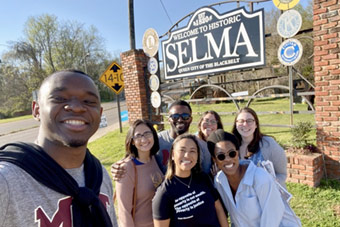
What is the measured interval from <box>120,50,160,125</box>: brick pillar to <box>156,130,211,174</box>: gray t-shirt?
12.3 feet

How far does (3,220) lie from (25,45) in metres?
37.7

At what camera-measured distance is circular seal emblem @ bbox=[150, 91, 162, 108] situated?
5666 millimetres

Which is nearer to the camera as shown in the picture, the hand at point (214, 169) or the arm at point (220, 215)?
the arm at point (220, 215)

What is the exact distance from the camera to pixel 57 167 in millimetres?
875

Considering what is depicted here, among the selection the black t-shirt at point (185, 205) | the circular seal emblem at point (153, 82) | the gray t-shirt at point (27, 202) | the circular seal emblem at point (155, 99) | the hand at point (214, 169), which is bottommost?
the black t-shirt at point (185, 205)

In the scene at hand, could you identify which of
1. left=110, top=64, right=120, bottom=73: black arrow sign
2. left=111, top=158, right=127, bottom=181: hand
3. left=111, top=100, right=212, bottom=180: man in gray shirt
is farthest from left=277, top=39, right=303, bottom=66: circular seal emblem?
left=110, top=64, right=120, bottom=73: black arrow sign

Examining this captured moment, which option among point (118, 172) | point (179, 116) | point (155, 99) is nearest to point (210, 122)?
point (179, 116)

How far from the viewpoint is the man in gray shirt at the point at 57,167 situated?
0.79 m

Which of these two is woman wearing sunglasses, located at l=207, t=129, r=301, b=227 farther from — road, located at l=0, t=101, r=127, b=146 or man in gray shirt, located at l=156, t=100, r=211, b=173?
road, located at l=0, t=101, r=127, b=146

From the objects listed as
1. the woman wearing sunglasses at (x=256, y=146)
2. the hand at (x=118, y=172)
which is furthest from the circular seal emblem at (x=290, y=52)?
the hand at (x=118, y=172)

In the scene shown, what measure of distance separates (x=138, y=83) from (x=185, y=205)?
4.77 meters

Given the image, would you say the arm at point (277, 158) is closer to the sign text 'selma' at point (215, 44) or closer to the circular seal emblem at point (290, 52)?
the circular seal emblem at point (290, 52)

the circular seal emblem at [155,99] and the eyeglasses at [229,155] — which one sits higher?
the circular seal emblem at [155,99]

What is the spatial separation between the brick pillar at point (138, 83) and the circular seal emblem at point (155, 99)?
33 cm
